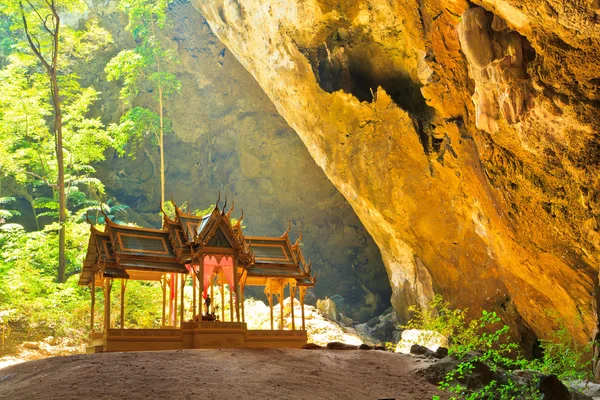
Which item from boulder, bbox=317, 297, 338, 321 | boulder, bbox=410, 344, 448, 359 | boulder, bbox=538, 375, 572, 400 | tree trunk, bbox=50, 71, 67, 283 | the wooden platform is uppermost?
tree trunk, bbox=50, 71, 67, 283

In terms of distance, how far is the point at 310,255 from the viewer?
33781 mm

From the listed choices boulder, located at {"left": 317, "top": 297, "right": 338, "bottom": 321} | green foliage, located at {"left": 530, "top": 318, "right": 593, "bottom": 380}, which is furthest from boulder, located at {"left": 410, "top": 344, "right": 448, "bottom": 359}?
boulder, located at {"left": 317, "top": 297, "right": 338, "bottom": 321}

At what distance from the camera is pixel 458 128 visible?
14.2 meters

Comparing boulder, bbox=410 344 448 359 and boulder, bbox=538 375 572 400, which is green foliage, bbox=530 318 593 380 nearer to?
boulder, bbox=538 375 572 400

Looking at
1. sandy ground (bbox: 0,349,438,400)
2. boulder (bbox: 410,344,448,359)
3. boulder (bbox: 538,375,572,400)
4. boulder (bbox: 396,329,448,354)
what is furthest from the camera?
boulder (bbox: 396,329,448,354)

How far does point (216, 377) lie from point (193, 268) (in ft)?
15.8

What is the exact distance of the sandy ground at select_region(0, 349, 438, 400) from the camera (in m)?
8.90

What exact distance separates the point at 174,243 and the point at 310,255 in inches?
760

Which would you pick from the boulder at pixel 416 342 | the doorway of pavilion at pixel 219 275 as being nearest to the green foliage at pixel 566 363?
the boulder at pixel 416 342

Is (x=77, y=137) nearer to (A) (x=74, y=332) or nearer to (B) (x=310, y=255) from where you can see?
(A) (x=74, y=332)

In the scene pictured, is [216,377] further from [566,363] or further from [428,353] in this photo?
[566,363]

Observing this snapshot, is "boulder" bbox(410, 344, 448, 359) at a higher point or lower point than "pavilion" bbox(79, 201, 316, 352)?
lower

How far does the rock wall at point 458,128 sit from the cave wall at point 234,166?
311 inches

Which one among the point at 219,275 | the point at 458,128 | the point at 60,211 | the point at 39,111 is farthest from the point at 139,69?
the point at 458,128
